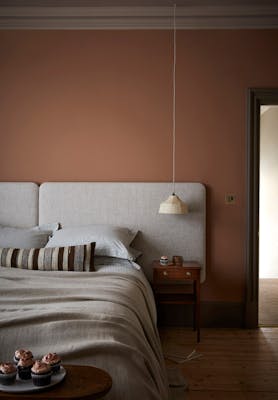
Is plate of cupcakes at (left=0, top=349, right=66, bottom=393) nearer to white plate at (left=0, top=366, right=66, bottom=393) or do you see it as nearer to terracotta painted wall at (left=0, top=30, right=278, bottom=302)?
white plate at (left=0, top=366, right=66, bottom=393)

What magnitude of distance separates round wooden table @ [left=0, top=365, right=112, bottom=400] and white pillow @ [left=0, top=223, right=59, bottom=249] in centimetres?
204

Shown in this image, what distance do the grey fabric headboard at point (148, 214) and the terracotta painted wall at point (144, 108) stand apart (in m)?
0.13

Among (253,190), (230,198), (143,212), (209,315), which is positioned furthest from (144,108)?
(209,315)

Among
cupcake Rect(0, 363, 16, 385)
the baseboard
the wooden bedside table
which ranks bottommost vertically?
the baseboard

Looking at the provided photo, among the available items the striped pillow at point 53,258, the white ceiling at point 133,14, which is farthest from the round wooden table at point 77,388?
the white ceiling at point 133,14

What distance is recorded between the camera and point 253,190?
11.9 ft

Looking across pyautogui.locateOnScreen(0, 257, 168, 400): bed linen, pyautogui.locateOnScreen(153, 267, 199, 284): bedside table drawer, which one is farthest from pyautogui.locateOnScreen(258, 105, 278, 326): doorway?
pyautogui.locateOnScreen(0, 257, 168, 400): bed linen

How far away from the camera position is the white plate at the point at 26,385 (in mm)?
1237

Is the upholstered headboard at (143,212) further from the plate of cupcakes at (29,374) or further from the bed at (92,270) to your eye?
the plate of cupcakes at (29,374)

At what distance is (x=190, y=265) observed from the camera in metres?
3.38

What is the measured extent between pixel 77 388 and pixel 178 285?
8.21 ft

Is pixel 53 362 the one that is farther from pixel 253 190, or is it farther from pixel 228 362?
pixel 253 190

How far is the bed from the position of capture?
1.59 meters

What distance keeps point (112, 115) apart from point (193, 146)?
79 cm
